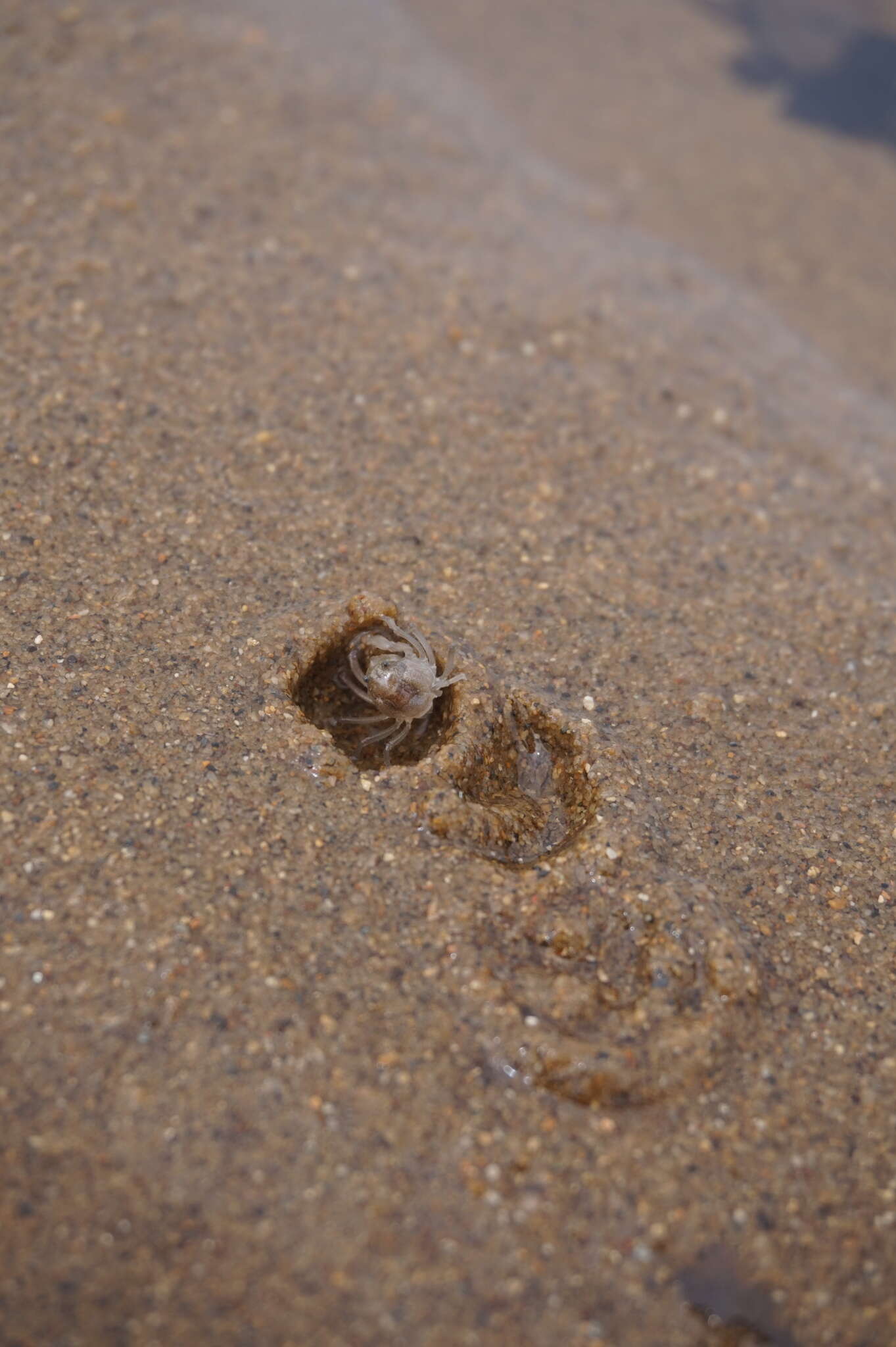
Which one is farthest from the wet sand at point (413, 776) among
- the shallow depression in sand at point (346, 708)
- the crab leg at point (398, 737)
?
the crab leg at point (398, 737)

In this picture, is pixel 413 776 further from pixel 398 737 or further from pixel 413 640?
pixel 413 640

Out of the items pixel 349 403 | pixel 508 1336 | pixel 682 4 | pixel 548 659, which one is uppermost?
pixel 682 4

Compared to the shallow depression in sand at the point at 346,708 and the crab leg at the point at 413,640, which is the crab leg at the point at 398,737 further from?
the crab leg at the point at 413,640

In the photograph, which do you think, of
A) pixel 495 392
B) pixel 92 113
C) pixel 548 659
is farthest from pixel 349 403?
pixel 92 113

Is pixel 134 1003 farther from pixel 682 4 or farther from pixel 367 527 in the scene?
pixel 682 4

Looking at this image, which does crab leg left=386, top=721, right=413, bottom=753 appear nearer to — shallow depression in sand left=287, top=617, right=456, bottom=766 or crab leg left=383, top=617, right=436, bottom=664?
shallow depression in sand left=287, top=617, right=456, bottom=766
